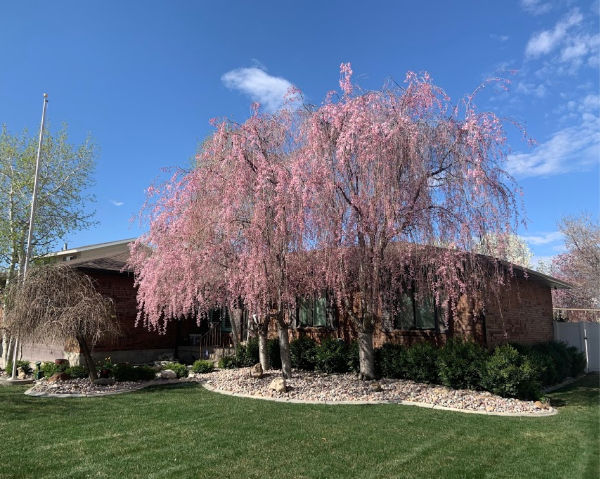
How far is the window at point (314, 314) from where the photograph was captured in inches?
571

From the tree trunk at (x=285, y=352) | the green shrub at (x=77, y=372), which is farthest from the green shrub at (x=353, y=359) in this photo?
the green shrub at (x=77, y=372)

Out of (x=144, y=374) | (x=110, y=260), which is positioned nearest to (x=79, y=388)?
(x=144, y=374)

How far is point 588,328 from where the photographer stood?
52.9 ft

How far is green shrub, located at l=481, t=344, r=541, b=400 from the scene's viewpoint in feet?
30.0

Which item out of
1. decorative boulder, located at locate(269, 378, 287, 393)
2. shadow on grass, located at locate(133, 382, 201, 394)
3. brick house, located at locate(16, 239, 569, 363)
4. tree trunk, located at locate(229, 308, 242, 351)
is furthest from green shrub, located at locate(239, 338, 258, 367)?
decorative boulder, located at locate(269, 378, 287, 393)

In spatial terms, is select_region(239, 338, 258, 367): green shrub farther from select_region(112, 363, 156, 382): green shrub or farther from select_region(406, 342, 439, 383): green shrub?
select_region(406, 342, 439, 383): green shrub

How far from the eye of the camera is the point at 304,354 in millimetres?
12984

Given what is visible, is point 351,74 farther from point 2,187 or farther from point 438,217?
point 2,187

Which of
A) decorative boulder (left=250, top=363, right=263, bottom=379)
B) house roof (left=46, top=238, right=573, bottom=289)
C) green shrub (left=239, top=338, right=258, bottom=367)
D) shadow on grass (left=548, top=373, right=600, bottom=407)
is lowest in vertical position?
shadow on grass (left=548, top=373, right=600, bottom=407)

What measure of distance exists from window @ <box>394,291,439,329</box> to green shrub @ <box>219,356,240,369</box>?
5.19 meters

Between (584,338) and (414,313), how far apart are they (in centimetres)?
815

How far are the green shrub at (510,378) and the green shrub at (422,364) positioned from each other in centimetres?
125

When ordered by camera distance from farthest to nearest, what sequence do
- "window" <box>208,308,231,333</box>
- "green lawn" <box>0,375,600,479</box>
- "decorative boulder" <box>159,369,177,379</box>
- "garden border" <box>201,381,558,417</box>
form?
1. "window" <box>208,308,231,333</box>
2. "decorative boulder" <box>159,369,177,379</box>
3. "garden border" <box>201,381,558,417</box>
4. "green lawn" <box>0,375,600,479</box>

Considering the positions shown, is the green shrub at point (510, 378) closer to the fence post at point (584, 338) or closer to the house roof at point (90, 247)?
the fence post at point (584, 338)
